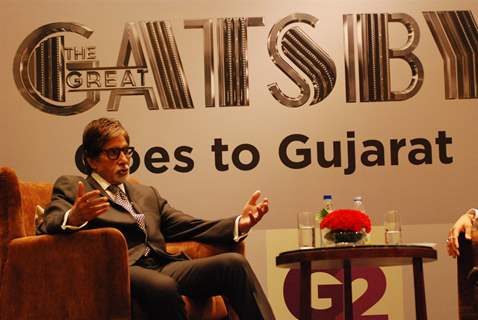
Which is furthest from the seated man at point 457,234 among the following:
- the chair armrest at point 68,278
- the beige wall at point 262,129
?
the chair armrest at point 68,278

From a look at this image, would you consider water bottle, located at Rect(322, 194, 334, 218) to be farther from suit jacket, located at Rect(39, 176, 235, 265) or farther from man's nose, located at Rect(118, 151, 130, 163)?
man's nose, located at Rect(118, 151, 130, 163)

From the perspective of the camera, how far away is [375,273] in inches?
191

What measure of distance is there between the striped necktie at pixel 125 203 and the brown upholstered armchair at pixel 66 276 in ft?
1.38

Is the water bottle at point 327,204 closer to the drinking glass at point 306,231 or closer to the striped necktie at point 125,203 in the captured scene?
the drinking glass at point 306,231

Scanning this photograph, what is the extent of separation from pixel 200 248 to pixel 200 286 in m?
0.39

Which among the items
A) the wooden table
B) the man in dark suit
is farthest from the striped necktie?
the wooden table

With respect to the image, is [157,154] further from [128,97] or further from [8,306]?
[8,306]

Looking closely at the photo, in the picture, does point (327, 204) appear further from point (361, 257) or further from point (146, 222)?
point (146, 222)

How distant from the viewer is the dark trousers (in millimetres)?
3139

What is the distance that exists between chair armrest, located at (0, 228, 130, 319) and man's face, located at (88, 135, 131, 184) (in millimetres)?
467

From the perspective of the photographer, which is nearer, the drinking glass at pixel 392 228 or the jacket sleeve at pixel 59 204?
the jacket sleeve at pixel 59 204

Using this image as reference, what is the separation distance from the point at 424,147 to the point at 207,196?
1.34m

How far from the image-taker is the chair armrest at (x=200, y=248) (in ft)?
11.9

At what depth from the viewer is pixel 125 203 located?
3.62 metres
